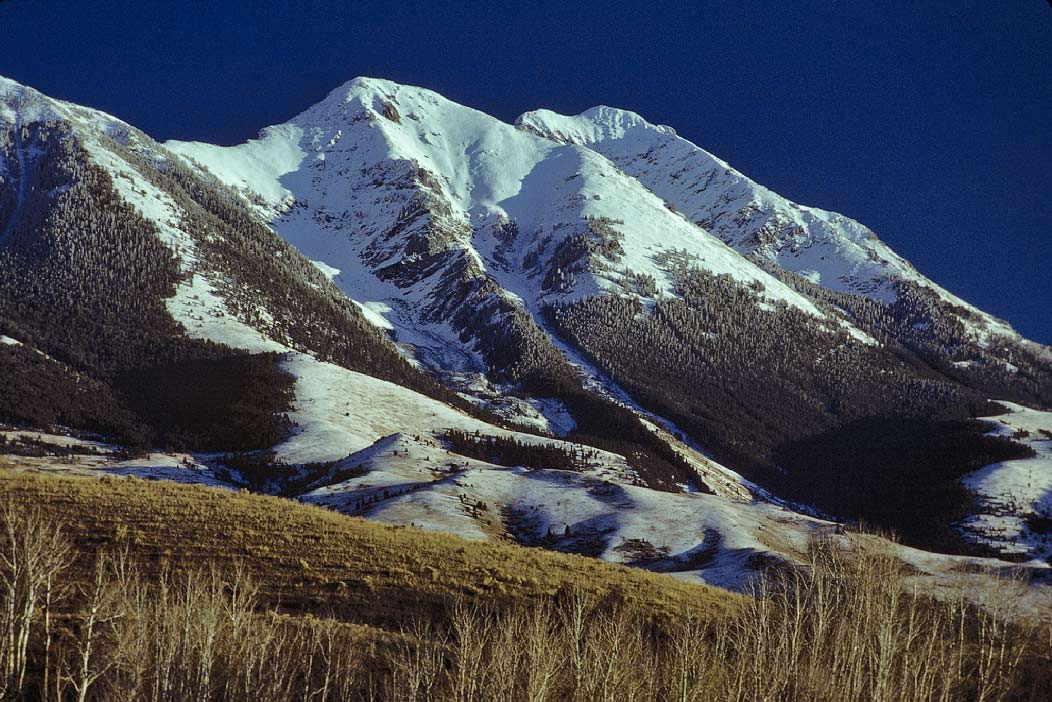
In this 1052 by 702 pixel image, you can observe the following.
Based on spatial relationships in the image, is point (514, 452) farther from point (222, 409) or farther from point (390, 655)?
point (390, 655)

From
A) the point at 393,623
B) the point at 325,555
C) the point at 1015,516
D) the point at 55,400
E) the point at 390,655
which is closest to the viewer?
the point at 390,655

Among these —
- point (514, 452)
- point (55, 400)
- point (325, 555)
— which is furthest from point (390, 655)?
point (55, 400)

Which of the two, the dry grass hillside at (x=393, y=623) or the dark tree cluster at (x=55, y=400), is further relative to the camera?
the dark tree cluster at (x=55, y=400)

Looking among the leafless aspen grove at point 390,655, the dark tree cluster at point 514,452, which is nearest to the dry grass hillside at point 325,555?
the leafless aspen grove at point 390,655

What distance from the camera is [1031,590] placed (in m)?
53.4

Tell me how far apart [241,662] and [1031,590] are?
5808cm

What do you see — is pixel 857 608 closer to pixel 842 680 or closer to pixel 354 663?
pixel 842 680

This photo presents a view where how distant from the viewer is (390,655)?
26.9 meters

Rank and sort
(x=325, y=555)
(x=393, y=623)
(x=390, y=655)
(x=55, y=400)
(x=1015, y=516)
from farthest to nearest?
(x=1015, y=516), (x=55, y=400), (x=325, y=555), (x=393, y=623), (x=390, y=655)

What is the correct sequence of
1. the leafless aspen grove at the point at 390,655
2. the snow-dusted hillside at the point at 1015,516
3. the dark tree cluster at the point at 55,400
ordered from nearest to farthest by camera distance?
the leafless aspen grove at the point at 390,655, the snow-dusted hillside at the point at 1015,516, the dark tree cluster at the point at 55,400

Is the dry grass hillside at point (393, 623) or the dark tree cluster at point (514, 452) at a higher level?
the dark tree cluster at point (514, 452)

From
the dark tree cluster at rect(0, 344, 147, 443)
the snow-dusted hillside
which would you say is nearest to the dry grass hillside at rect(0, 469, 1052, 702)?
the dark tree cluster at rect(0, 344, 147, 443)

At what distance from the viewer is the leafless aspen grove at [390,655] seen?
76.3ft

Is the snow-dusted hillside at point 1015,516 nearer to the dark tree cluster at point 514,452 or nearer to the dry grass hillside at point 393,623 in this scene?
the dark tree cluster at point 514,452
